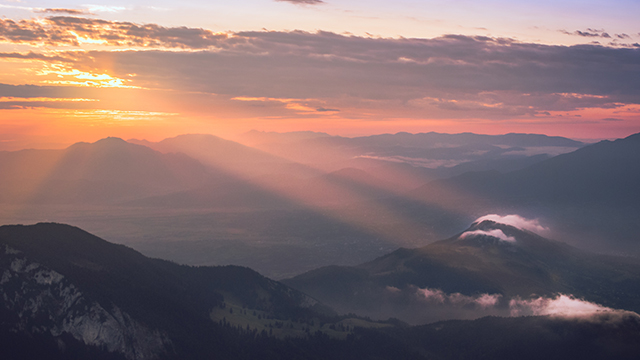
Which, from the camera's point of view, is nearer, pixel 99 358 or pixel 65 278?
pixel 99 358

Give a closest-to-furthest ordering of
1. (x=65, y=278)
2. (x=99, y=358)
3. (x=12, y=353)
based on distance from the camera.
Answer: (x=12, y=353) → (x=99, y=358) → (x=65, y=278)

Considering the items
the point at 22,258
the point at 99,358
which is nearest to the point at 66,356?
the point at 99,358

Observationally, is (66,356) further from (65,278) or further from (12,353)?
(65,278)

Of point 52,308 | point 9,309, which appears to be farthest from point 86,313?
point 9,309

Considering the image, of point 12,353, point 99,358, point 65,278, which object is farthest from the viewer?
point 65,278

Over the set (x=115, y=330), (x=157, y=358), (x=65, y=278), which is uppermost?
(x=65, y=278)

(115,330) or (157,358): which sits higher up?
(115,330)
